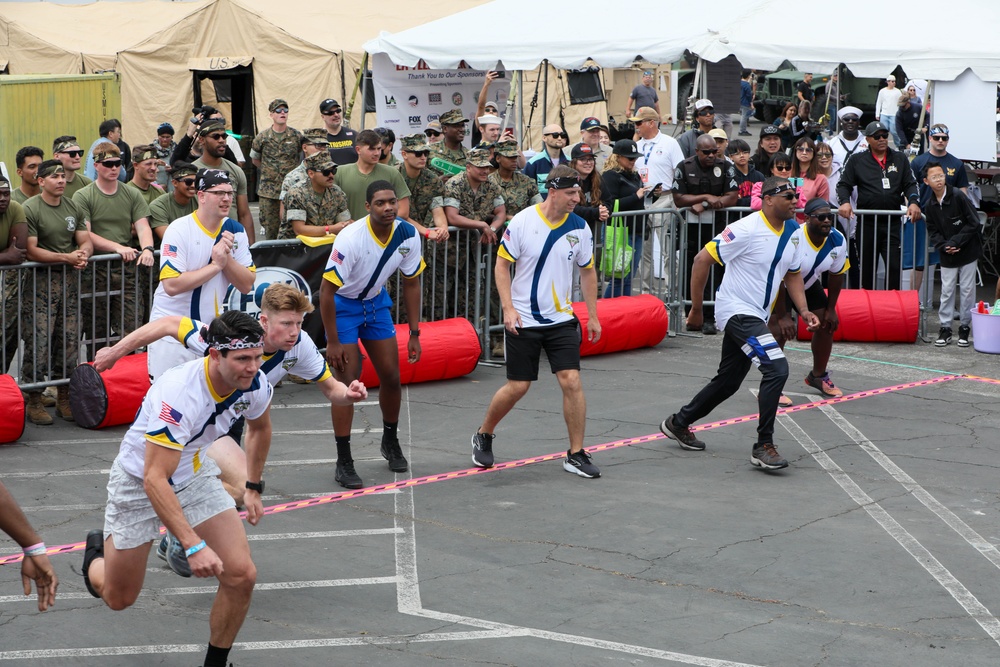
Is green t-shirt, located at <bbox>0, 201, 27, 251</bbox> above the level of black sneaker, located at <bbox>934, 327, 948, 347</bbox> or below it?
above

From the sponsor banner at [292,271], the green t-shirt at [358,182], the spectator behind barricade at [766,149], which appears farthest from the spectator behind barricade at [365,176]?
the spectator behind barricade at [766,149]

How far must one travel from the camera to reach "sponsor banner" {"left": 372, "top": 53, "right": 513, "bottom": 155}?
60.8 feet

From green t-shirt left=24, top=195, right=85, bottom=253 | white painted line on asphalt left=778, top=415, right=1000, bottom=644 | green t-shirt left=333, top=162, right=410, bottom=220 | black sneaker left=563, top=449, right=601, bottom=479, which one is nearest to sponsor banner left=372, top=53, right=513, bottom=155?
green t-shirt left=333, top=162, right=410, bottom=220

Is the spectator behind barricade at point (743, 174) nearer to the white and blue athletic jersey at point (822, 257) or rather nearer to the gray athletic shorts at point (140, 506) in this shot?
the white and blue athletic jersey at point (822, 257)

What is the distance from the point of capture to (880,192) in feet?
45.4

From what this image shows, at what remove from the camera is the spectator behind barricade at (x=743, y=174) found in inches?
546

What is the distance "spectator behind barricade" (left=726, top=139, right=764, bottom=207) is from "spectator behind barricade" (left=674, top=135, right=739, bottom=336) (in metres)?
0.12

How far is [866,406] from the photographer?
35.5 feet

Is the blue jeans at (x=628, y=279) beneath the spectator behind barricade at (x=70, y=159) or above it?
beneath

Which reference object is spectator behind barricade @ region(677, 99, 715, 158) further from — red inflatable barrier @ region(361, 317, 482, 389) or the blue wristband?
the blue wristband

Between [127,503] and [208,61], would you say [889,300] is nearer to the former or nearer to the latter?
[127,503]

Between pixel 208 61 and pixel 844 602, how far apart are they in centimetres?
2083

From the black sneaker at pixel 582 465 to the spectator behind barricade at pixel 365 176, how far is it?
346 centimetres

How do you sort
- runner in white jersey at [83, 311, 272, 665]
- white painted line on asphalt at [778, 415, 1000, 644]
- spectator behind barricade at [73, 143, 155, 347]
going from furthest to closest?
spectator behind barricade at [73, 143, 155, 347] < white painted line on asphalt at [778, 415, 1000, 644] < runner in white jersey at [83, 311, 272, 665]
